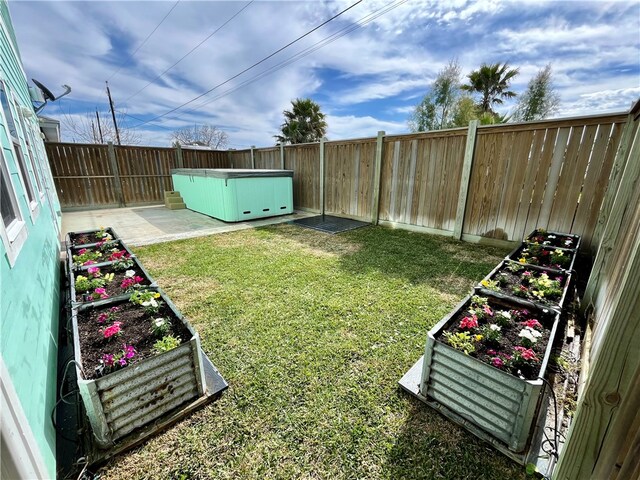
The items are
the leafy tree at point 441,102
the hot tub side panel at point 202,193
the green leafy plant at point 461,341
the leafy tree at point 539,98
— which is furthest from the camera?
the leafy tree at point 441,102

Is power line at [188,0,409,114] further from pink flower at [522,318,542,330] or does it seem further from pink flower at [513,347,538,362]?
pink flower at [513,347,538,362]

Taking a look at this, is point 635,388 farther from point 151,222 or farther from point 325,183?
point 151,222

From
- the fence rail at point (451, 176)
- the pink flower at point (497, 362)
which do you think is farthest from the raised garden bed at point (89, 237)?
the fence rail at point (451, 176)

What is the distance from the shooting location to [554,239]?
3451 millimetres

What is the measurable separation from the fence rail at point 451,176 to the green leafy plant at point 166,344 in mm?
4858

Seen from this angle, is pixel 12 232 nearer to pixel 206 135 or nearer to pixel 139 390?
pixel 139 390

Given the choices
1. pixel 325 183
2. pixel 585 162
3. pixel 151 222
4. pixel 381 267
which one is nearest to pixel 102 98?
pixel 151 222

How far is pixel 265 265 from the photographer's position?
145 inches

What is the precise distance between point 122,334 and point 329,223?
4923mm

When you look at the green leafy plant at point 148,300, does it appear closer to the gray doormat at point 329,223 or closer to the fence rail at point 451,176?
the gray doormat at point 329,223

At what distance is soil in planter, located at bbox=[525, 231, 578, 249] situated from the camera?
3.25 metres

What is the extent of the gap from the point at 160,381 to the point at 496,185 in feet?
17.1

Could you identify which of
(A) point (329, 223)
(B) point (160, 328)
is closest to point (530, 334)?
(B) point (160, 328)

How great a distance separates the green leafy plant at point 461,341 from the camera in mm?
1475
